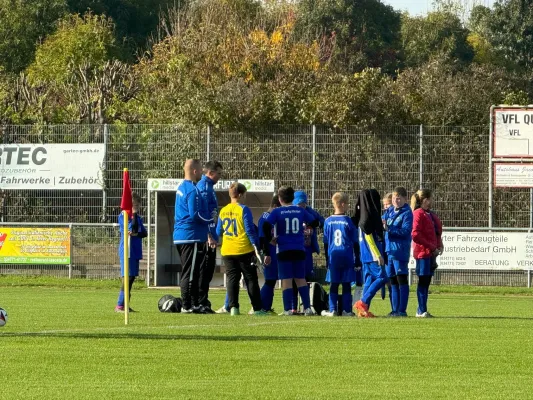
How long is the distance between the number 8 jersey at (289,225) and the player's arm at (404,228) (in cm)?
123

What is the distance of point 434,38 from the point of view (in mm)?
76000

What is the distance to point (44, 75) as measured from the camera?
5788 cm

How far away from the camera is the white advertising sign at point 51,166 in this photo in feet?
103

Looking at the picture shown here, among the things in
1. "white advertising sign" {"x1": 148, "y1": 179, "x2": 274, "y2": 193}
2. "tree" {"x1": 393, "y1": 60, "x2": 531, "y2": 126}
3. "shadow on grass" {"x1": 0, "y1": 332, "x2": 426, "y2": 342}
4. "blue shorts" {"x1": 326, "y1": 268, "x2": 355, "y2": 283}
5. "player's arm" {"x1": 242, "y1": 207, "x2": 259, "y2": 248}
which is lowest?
"shadow on grass" {"x1": 0, "y1": 332, "x2": 426, "y2": 342}

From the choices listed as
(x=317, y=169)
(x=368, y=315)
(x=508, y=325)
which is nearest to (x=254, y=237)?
(x=368, y=315)

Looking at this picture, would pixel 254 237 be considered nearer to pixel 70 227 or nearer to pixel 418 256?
pixel 418 256

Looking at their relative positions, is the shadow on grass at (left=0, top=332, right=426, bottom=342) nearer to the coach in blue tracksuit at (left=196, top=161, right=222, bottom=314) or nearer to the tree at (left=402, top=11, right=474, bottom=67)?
the coach in blue tracksuit at (left=196, top=161, right=222, bottom=314)

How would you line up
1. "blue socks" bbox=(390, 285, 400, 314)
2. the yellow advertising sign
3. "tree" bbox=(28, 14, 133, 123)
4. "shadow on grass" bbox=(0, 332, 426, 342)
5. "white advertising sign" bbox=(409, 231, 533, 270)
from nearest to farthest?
"shadow on grass" bbox=(0, 332, 426, 342) → "blue socks" bbox=(390, 285, 400, 314) → "white advertising sign" bbox=(409, 231, 533, 270) → the yellow advertising sign → "tree" bbox=(28, 14, 133, 123)

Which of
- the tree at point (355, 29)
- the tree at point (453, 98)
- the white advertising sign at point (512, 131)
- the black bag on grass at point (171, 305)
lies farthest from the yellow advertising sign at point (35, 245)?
the tree at point (355, 29)

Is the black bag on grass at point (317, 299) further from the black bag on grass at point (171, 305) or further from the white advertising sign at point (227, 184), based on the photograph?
the white advertising sign at point (227, 184)

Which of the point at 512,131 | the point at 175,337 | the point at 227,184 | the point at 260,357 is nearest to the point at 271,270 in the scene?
the point at 175,337

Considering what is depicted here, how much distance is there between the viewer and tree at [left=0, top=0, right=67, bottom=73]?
66250 mm

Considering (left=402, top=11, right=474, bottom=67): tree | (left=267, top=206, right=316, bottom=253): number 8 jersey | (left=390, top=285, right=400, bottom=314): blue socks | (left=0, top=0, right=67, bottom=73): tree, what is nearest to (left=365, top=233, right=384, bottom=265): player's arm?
(left=390, top=285, right=400, bottom=314): blue socks

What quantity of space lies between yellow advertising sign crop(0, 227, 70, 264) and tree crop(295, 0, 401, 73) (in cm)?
3689
